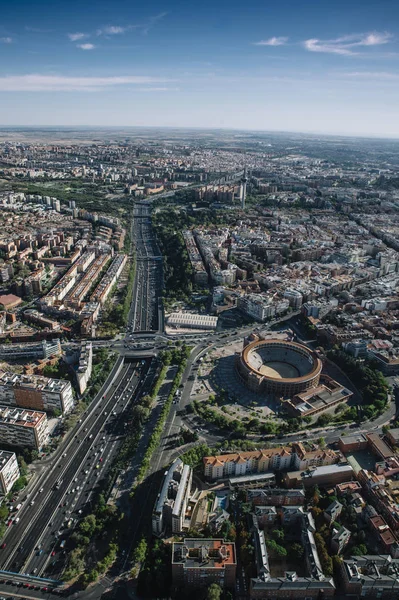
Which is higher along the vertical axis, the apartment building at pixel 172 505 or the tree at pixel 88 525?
the apartment building at pixel 172 505

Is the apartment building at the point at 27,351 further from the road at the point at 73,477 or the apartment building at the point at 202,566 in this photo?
the apartment building at the point at 202,566

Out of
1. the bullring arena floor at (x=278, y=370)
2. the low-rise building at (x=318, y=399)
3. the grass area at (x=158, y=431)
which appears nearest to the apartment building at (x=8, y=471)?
the grass area at (x=158, y=431)

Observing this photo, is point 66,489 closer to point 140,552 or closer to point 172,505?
point 140,552

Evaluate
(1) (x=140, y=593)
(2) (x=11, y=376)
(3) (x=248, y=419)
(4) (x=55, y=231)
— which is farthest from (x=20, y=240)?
(1) (x=140, y=593)

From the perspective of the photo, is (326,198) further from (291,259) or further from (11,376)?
(11,376)

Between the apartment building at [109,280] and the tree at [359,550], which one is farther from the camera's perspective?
the apartment building at [109,280]

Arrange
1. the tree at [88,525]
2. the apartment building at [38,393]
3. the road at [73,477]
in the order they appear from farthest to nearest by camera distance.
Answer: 1. the apartment building at [38,393]
2. the tree at [88,525]
3. the road at [73,477]

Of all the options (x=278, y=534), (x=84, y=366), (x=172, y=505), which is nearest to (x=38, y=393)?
(x=84, y=366)
